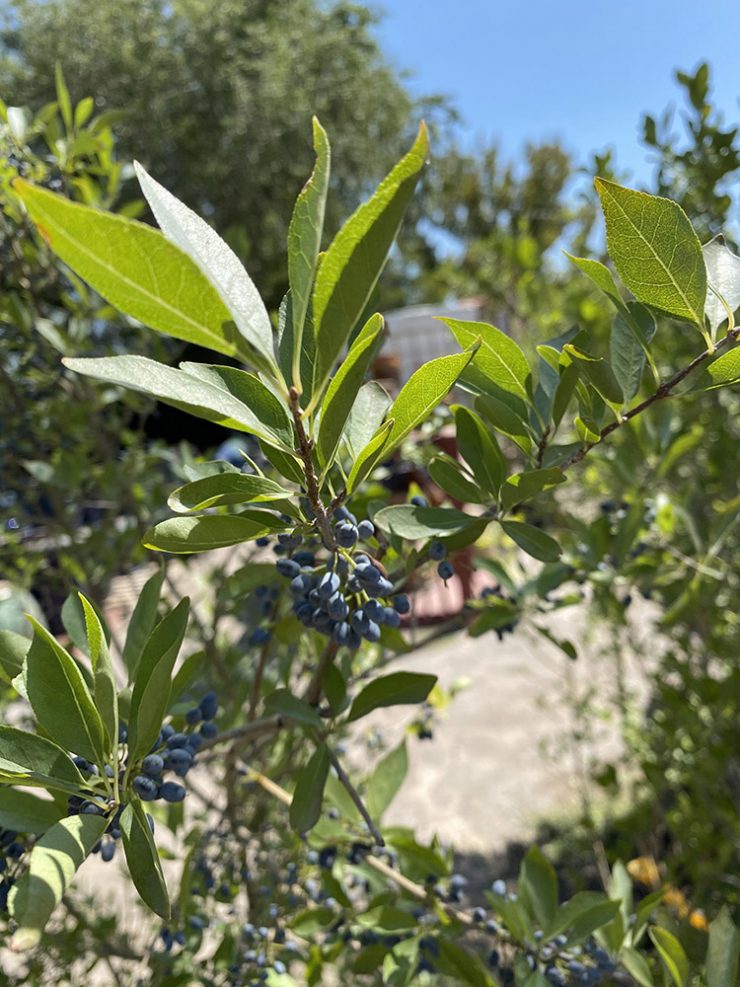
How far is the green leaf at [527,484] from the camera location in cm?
54

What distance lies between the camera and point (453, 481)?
0.63m

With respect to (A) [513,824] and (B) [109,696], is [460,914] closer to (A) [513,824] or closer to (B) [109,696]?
A: (B) [109,696]

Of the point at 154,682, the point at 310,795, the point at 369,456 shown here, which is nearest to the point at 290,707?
the point at 310,795

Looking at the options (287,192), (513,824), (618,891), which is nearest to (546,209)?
(287,192)

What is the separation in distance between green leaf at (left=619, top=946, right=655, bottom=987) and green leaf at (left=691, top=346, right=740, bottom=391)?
2.25 ft

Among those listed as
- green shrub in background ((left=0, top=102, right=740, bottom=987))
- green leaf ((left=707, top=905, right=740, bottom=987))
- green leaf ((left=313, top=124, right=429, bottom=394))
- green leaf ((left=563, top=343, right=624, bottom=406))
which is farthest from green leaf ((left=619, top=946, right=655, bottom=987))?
green leaf ((left=313, top=124, right=429, bottom=394))

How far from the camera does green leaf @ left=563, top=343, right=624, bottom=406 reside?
0.51 m

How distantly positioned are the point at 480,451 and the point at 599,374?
0.14 metres

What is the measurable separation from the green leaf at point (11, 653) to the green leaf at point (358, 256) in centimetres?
40

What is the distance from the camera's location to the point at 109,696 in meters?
0.48

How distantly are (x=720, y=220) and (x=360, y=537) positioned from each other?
1.14m

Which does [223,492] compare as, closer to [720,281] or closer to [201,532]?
[201,532]

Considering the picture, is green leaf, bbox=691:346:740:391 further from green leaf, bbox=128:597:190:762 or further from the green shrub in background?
green leaf, bbox=128:597:190:762

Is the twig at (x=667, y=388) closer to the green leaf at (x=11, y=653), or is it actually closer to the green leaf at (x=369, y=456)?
the green leaf at (x=369, y=456)
